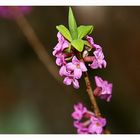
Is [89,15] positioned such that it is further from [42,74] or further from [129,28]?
[42,74]

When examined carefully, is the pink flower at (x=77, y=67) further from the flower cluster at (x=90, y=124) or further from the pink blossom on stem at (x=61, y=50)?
the flower cluster at (x=90, y=124)

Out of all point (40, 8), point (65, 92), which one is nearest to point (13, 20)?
point (40, 8)

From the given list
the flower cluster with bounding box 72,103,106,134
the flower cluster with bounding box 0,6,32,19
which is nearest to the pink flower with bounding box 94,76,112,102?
the flower cluster with bounding box 72,103,106,134

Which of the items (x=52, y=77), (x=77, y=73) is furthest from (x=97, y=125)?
(x=52, y=77)

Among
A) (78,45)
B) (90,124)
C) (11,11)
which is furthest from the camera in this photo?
(11,11)

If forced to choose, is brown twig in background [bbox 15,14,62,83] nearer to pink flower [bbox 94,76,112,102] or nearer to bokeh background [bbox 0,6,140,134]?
bokeh background [bbox 0,6,140,134]

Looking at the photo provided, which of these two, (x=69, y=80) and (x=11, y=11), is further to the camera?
(x=11, y=11)

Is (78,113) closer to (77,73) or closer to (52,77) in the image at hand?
(77,73)
